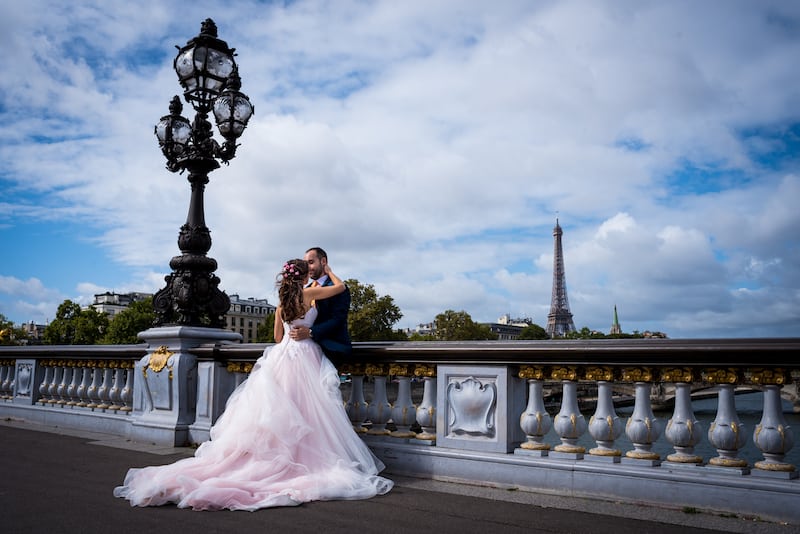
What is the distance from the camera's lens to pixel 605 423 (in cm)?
542

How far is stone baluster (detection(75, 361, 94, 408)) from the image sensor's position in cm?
1060

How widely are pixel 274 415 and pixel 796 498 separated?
4.05m

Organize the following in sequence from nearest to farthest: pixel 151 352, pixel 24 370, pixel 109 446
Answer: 1. pixel 109 446
2. pixel 151 352
3. pixel 24 370

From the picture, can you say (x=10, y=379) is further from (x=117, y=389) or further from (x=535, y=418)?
(x=535, y=418)

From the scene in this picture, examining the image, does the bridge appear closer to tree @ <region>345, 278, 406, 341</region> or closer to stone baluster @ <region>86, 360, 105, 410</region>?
stone baluster @ <region>86, 360, 105, 410</region>

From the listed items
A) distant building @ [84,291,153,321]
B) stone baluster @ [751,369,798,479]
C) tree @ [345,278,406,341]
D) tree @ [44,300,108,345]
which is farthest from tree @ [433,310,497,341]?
distant building @ [84,291,153,321]

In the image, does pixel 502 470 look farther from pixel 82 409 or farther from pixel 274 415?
pixel 82 409

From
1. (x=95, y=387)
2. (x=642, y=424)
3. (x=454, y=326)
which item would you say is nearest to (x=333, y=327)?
(x=642, y=424)

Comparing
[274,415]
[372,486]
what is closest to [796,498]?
[372,486]

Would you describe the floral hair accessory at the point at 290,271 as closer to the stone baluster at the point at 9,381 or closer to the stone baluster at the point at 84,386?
the stone baluster at the point at 84,386

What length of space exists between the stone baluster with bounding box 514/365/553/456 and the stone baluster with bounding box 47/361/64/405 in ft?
Result: 28.6

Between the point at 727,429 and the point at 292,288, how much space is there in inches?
159

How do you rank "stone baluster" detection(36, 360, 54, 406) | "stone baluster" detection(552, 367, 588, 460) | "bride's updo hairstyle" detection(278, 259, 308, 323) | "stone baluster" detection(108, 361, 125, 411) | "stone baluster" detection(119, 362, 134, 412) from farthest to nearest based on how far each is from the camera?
"stone baluster" detection(36, 360, 54, 406) < "stone baluster" detection(108, 361, 125, 411) < "stone baluster" detection(119, 362, 134, 412) < "bride's updo hairstyle" detection(278, 259, 308, 323) < "stone baluster" detection(552, 367, 588, 460)

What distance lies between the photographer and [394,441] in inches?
261
